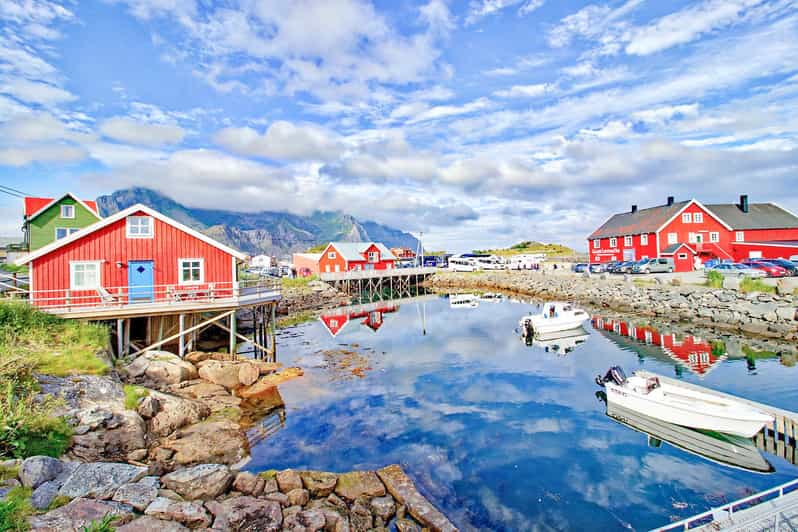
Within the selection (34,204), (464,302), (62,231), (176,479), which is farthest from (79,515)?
(464,302)

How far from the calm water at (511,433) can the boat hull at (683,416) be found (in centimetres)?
91

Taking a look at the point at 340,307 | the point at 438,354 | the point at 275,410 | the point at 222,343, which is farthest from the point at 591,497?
the point at 340,307

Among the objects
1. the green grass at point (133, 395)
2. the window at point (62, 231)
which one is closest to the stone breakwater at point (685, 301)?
the green grass at point (133, 395)

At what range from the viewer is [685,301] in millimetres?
31656

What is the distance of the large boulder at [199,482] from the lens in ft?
27.6

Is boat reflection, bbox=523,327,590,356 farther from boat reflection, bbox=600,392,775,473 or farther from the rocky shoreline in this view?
the rocky shoreline

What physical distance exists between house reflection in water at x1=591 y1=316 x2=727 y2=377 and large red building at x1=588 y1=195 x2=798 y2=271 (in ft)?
71.3

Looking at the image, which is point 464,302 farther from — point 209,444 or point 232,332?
point 209,444

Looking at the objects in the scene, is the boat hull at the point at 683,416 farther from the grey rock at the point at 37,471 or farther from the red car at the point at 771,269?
the red car at the point at 771,269

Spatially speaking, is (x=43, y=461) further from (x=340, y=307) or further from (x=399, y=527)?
(x=340, y=307)

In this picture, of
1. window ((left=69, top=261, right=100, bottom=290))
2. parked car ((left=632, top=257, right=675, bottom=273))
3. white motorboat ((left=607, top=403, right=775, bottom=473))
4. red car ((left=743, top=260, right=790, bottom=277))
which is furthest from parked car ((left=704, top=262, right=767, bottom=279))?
window ((left=69, top=261, right=100, bottom=290))

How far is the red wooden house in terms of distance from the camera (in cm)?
6406

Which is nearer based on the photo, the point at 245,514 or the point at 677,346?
the point at 245,514

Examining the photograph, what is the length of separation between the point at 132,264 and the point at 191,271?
257 centimetres
